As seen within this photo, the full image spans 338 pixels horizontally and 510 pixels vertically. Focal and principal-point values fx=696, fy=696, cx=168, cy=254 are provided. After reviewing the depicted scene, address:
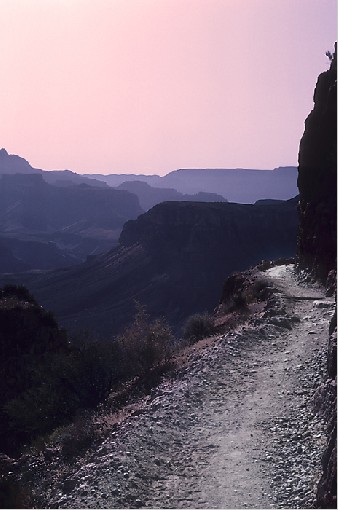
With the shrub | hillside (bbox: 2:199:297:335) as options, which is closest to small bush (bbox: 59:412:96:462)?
the shrub

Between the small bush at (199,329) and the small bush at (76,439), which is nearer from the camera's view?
the small bush at (76,439)

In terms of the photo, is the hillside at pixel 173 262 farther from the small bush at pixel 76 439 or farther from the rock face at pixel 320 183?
the small bush at pixel 76 439

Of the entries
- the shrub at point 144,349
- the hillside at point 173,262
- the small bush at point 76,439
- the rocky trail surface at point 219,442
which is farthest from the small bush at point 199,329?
the hillside at point 173,262

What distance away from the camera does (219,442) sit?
31.6 ft

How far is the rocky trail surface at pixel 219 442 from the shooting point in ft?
26.8

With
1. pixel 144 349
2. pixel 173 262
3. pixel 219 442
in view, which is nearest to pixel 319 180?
pixel 144 349

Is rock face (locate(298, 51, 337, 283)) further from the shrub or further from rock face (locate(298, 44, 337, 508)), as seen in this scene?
the shrub

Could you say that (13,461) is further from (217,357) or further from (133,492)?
(217,357)

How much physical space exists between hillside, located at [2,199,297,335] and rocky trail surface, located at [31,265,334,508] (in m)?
50.0

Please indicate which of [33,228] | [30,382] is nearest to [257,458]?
[30,382]

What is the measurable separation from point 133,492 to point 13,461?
3.34 meters

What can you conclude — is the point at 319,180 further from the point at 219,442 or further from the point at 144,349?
the point at 219,442

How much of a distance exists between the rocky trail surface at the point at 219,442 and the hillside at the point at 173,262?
50016 mm

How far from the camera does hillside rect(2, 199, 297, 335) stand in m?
68.1
